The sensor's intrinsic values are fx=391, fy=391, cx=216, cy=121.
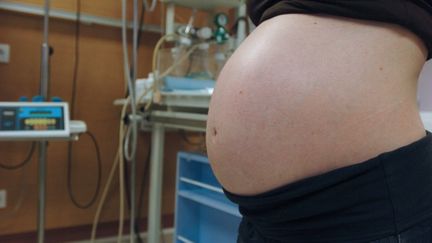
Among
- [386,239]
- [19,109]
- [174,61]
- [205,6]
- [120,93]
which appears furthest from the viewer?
[120,93]

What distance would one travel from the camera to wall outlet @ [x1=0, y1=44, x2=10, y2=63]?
1766mm

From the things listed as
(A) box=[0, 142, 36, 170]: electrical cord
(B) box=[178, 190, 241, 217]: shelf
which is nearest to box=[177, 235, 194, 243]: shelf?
(B) box=[178, 190, 241, 217]: shelf

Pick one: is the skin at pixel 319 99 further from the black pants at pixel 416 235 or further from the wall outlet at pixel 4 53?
the wall outlet at pixel 4 53

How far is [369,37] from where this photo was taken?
0.55 m

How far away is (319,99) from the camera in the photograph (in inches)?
21.3

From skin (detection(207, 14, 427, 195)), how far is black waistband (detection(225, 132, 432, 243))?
0.07 feet

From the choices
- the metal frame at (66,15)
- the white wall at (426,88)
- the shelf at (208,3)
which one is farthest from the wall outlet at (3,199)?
the white wall at (426,88)

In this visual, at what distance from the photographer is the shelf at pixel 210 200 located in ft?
3.93

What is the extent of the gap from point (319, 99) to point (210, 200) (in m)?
0.84

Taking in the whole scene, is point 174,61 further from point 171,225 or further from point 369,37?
point 369,37

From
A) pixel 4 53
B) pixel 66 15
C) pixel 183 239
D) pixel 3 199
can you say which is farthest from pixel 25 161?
pixel 183 239

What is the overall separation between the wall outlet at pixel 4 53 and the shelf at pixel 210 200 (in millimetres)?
1038

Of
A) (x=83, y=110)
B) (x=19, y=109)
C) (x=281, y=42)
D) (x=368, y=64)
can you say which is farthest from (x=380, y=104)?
(x=83, y=110)

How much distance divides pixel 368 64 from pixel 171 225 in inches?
77.1
